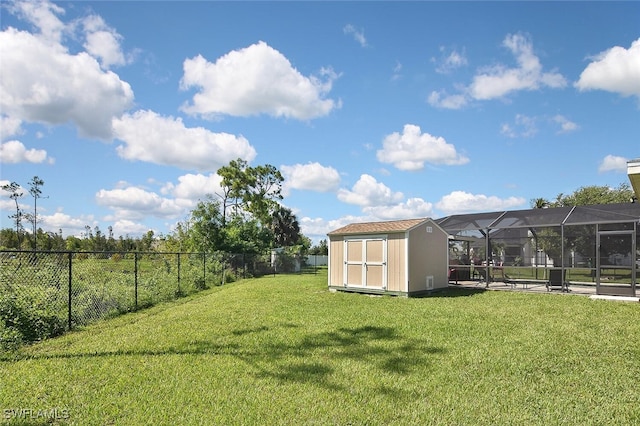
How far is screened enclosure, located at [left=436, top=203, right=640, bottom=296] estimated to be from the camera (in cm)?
1291

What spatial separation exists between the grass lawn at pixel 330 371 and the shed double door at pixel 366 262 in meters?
4.59

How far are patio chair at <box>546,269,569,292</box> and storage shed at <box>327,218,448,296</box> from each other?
364 cm

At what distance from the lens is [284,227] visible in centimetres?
4328

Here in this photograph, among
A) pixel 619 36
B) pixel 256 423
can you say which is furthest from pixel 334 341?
pixel 619 36

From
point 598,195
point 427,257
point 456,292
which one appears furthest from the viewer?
point 598,195

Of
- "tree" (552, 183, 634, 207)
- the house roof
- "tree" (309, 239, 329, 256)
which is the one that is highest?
"tree" (552, 183, 634, 207)

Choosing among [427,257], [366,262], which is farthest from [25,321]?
[427,257]

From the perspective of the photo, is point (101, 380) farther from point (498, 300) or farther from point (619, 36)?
point (619, 36)

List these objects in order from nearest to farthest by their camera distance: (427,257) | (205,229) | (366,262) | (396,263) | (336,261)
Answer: (396,263)
(366,262)
(427,257)
(336,261)
(205,229)

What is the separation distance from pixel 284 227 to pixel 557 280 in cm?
3184

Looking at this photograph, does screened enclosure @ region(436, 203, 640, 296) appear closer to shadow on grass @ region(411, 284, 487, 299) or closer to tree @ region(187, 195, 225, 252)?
shadow on grass @ region(411, 284, 487, 299)

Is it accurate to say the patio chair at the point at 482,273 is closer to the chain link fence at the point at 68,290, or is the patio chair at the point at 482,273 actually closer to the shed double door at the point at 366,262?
the shed double door at the point at 366,262

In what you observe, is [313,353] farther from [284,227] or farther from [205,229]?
[284,227]

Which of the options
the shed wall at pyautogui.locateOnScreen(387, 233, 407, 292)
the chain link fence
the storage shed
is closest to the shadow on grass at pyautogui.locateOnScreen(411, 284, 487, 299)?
the storage shed
